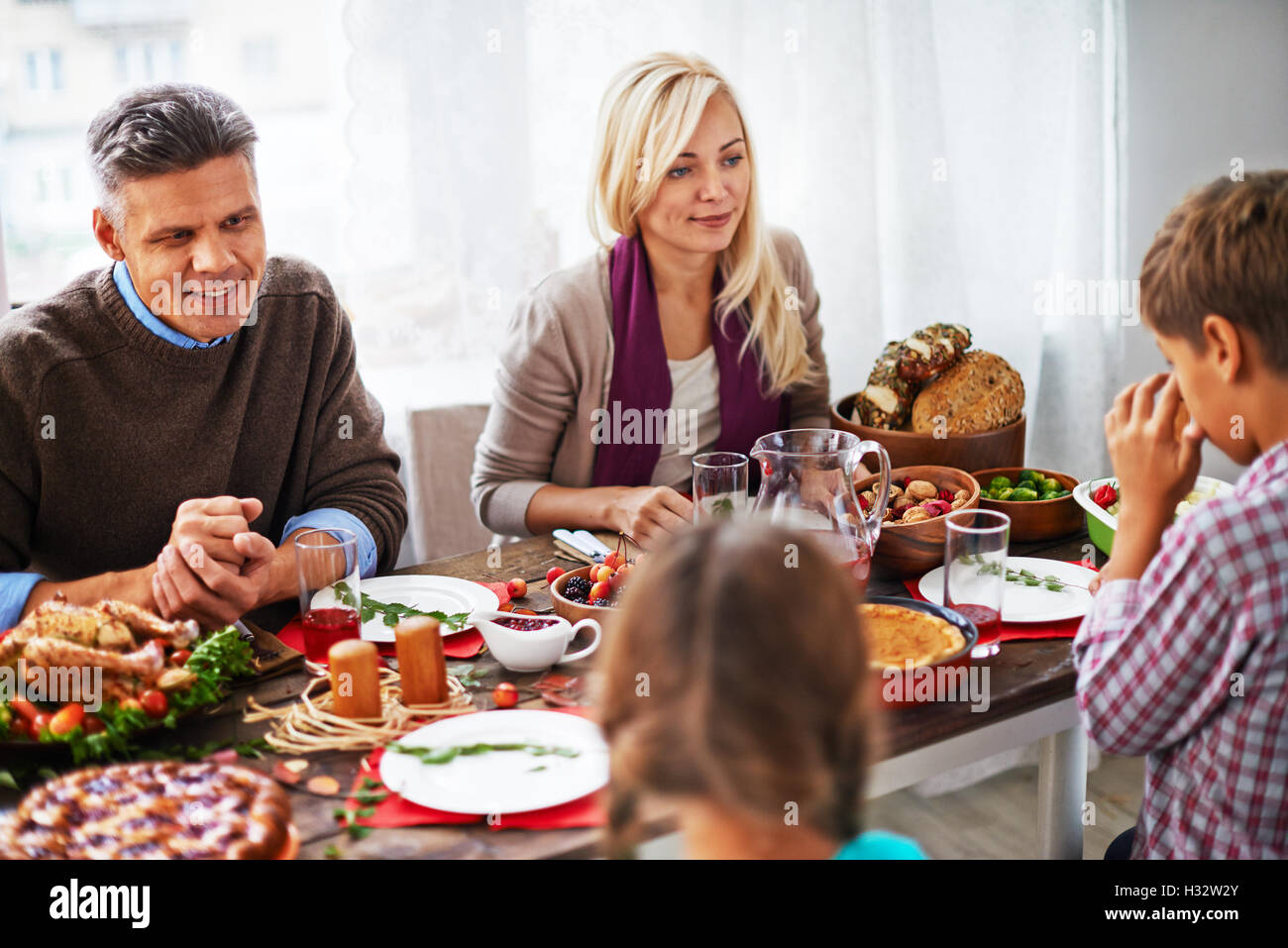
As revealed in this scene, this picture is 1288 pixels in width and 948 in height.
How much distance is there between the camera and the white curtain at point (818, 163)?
10.3ft

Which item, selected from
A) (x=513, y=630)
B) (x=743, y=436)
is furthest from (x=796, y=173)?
(x=513, y=630)

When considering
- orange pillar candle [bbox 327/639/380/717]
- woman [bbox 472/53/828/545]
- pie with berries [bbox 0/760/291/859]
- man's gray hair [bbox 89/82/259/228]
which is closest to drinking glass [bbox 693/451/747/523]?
woman [bbox 472/53/828/545]

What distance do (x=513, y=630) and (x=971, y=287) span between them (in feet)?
8.06

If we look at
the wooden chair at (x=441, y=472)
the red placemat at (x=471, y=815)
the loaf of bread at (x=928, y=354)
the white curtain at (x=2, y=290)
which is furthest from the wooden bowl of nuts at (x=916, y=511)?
the white curtain at (x=2, y=290)

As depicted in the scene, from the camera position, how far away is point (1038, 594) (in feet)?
6.08

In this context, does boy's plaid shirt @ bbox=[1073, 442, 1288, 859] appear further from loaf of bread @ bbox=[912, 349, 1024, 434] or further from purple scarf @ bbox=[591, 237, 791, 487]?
purple scarf @ bbox=[591, 237, 791, 487]

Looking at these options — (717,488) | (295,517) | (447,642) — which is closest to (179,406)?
(295,517)

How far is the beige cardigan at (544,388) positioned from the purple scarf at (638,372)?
0.09 ft

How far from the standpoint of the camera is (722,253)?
8.96 ft

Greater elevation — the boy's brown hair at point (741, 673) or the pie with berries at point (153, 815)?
the boy's brown hair at point (741, 673)

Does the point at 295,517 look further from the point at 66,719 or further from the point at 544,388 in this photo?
the point at 66,719

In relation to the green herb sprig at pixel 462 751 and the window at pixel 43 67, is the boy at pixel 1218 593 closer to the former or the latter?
the green herb sprig at pixel 462 751

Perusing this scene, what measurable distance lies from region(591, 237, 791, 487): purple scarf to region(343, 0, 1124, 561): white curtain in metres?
0.68
